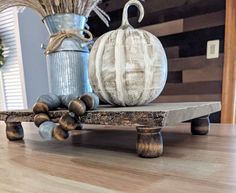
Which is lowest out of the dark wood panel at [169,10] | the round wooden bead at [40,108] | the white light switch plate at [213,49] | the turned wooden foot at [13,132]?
the turned wooden foot at [13,132]

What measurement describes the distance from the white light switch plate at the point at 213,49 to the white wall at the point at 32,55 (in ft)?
5.48

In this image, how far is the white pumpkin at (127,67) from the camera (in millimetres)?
624

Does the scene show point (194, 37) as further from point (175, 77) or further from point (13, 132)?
point (13, 132)

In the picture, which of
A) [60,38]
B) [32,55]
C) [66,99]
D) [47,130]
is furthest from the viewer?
[32,55]

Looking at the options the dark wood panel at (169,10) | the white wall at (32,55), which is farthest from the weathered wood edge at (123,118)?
the white wall at (32,55)

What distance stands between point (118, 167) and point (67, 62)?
1.45ft

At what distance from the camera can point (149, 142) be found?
51cm

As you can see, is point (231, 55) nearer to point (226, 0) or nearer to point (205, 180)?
point (226, 0)

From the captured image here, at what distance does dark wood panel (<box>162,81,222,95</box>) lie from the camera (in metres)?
1.65

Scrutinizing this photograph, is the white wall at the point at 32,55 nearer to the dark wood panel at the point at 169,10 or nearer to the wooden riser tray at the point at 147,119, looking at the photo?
the dark wood panel at the point at 169,10

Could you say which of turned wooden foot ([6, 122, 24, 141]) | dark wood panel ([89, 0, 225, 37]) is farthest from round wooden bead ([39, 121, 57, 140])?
dark wood panel ([89, 0, 225, 37])

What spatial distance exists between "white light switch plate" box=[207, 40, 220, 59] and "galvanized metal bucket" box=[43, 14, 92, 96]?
42.4 inches

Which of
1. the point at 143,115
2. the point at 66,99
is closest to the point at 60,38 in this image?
the point at 66,99

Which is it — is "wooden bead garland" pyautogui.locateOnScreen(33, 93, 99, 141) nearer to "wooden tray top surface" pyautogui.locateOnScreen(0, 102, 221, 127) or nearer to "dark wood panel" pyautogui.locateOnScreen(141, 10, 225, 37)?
"wooden tray top surface" pyautogui.locateOnScreen(0, 102, 221, 127)
